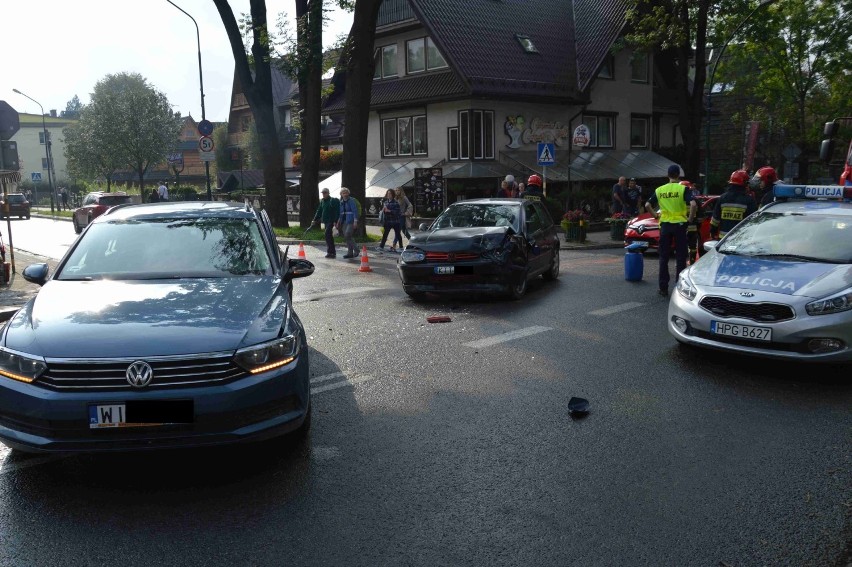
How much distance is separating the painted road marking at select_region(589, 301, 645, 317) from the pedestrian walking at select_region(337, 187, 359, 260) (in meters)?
9.17

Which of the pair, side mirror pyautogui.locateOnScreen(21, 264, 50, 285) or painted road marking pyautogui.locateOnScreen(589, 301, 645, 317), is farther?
painted road marking pyautogui.locateOnScreen(589, 301, 645, 317)

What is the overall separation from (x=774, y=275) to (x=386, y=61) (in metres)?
29.2

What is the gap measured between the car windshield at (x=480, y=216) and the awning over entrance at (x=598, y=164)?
56.2ft

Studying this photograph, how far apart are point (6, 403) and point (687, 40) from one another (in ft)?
96.7

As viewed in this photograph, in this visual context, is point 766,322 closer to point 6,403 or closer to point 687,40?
point 6,403

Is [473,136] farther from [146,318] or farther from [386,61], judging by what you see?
[146,318]

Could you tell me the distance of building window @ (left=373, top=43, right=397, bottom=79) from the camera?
34.0 meters

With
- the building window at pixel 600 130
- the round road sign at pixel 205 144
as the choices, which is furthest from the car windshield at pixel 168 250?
the building window at pixel 600 130

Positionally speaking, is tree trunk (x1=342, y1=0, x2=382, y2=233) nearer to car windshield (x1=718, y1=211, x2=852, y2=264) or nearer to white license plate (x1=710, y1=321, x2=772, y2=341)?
car windshield (x1=718, y1=211, x2=852, y2=264)

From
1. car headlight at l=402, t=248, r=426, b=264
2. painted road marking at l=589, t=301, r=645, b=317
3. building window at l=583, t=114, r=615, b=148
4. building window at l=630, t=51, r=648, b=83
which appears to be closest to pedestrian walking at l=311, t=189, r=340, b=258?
car headlight at l=402, t=248, r=426, b=264

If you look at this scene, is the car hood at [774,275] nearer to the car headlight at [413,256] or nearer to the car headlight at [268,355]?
the car headlight at [413,256]

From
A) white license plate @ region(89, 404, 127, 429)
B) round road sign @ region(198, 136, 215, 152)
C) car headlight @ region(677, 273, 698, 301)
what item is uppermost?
round road sign @ region(198, 136, 215, 152)

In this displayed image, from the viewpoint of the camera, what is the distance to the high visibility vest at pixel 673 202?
438 inches

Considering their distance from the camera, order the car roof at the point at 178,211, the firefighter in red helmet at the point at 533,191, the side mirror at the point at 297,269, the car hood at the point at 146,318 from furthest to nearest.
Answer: the firefighter in red helmet at the point at 533,191 → the car roof at the point at 178,211 → the side mirror at the point at 297,269 → the car hood at the point at 146,318
